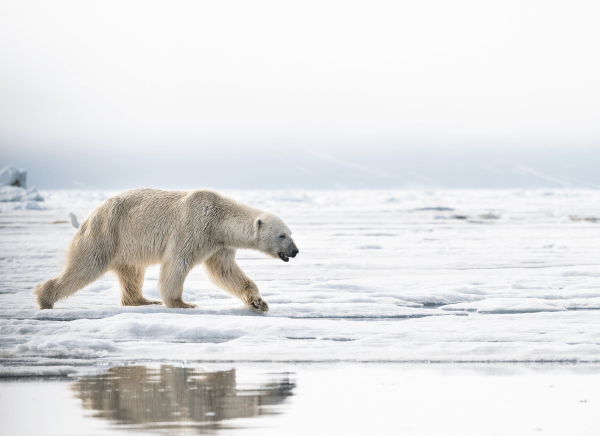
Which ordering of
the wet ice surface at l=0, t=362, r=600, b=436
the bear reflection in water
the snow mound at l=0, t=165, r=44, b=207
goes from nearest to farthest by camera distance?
the wet ice surface at l=0, t=362, r=600, b=436, the bear reflection in water, the snow mound at l=0, t=165, r=44, b=207

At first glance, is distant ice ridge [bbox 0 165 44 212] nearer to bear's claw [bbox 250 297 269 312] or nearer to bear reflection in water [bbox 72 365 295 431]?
bear's claw [bbox 250 297 269 312]

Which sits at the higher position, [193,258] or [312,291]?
[193,258]

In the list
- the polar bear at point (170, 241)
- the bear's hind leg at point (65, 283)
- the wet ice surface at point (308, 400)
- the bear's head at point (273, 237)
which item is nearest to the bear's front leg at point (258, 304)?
the polar bear at point (170, 241)

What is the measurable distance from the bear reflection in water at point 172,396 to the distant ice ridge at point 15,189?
34136 mm

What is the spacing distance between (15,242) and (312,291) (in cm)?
971

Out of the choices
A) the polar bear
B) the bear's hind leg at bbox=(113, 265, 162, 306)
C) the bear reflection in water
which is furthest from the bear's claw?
the bear reflection in water

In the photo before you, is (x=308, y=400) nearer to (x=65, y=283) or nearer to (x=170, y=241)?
(x=170, y=241)

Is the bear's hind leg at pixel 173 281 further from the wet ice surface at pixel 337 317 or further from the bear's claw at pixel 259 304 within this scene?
the bear's claw at pixel 259 304

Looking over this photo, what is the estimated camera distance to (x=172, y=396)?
3467 millimetres

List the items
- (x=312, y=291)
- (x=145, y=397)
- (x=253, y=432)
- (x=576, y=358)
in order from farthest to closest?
(x=312, y=291) < (x=576, y=358) < (x=145, y=397) < (x=253, y=432)

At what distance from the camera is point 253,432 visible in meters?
2.88

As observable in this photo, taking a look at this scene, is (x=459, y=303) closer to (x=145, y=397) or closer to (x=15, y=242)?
(x=145, y=397)

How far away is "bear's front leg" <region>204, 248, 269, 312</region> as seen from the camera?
6.59 m

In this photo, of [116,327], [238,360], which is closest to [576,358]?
[238,360]
